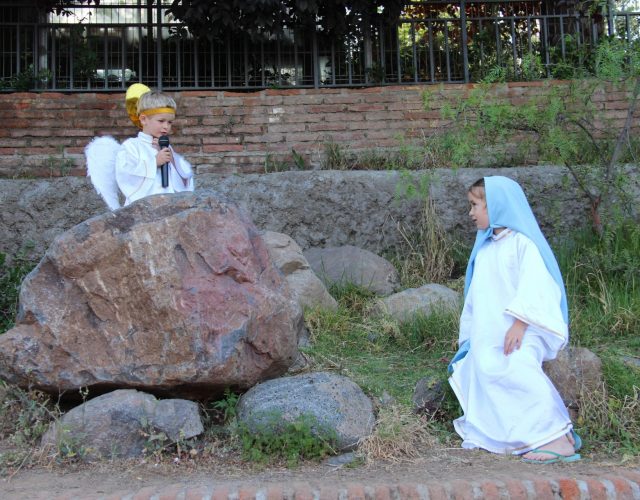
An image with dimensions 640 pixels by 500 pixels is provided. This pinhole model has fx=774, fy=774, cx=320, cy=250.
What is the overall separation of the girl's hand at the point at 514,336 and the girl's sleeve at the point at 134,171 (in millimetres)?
2374

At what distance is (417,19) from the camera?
8.79m

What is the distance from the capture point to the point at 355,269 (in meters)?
6.96

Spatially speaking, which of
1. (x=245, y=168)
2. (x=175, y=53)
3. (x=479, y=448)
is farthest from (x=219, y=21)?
(x=479, y=448)

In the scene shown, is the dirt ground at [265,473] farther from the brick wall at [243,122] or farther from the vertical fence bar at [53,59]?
the vertical fence bar at [53,59]

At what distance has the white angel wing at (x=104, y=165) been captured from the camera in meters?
4.95

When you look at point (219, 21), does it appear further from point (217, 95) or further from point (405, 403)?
point (405, 403)

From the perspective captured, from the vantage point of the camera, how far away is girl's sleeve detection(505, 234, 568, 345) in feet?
13.9

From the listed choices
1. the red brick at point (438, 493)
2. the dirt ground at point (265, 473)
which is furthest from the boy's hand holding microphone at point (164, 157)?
the red brick at point (438, 493)

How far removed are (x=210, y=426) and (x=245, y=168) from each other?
3937 mm

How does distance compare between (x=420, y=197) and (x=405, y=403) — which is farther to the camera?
(x=420, y=197)

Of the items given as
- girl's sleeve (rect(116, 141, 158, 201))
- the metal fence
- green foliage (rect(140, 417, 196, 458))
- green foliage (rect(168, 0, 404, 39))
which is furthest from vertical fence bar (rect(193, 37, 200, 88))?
green foliage (rect(140, 417, 196, 458))

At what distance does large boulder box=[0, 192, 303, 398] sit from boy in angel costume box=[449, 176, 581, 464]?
1279mm

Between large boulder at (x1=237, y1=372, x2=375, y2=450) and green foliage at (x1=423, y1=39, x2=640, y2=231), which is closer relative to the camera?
large boulder at (x1=237, y1=372, x2=375, y2=450)

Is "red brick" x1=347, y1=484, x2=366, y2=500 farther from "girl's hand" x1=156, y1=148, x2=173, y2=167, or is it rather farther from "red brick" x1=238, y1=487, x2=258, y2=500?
"girl's hand" x1=156, y1=148, x2=173, y2=167
